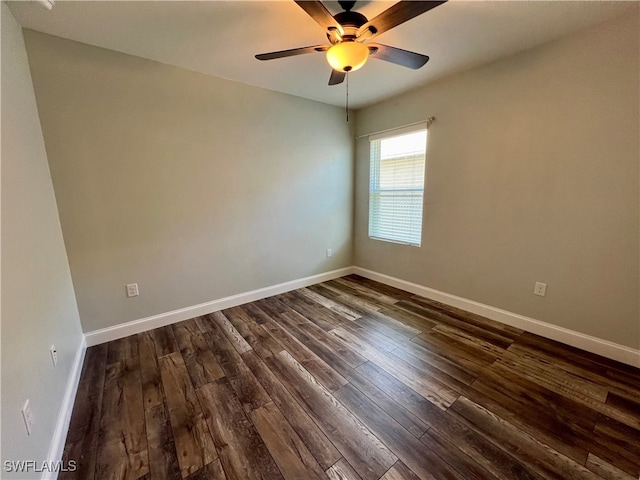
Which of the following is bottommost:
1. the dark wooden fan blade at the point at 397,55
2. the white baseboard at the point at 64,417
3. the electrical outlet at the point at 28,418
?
the white baseboard at the point at 64,417

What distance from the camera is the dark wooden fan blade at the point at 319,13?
4.02ft

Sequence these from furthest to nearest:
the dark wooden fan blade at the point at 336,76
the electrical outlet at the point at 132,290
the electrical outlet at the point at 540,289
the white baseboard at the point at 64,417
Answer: the electrical outlet at the point at 132,290 < the electrical outlet at the point at 540,289 < the dark wooden fan blade at the point at 336,76 < the white baseboard at the point at 64,417

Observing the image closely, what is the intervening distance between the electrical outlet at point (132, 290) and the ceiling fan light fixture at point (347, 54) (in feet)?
8.23

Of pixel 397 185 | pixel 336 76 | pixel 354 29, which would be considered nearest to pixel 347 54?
pixel 354 29

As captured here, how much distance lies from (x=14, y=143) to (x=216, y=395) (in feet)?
6.04

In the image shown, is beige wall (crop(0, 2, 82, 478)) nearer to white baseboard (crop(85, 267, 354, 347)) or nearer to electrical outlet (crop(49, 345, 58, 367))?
electrical outlet (crop(49, 345, 58, 367))

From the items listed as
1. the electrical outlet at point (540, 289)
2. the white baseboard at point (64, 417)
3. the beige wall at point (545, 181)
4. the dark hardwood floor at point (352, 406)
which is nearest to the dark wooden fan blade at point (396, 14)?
the beige wall at point (545, 181)

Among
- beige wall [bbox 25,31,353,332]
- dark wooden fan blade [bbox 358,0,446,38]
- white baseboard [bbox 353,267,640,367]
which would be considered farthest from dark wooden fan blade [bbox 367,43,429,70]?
white baseboard [bbox 353,267,640,367]

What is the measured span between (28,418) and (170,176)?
1955 millimetres

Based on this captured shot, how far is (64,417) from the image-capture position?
144 centimetres

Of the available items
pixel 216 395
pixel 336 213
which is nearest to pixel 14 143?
pixel 216 395

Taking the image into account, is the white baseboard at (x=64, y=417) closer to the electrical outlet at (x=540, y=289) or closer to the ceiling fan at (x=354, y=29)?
the ceiling fan at (x=354, y=29)

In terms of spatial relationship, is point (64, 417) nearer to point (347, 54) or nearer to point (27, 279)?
point (27, 279)

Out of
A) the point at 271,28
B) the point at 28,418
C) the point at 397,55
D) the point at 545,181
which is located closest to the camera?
the point at 28,418
